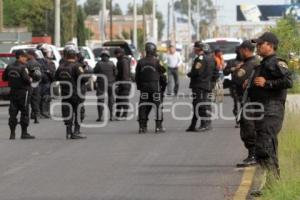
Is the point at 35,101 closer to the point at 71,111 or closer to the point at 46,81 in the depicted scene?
the point at 46,81

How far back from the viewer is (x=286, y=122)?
17531mm

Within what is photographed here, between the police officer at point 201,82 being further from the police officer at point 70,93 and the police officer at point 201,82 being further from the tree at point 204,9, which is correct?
the tree at point 204,9

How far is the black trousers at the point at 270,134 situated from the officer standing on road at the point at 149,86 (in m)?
9.01

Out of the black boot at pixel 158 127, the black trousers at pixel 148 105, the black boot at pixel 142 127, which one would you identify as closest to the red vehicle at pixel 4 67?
the black trousers at pixel 148 105

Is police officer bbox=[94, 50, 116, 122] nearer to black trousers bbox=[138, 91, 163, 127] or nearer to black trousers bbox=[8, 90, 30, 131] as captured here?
black trousers bbox=[138, 91, 163, 127]

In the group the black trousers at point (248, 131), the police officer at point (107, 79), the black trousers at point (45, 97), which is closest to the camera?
the black trousers at point (248, 131)

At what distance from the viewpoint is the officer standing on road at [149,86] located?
20.0 metres

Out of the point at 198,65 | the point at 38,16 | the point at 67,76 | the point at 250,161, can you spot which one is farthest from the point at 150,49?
the point at 38,16

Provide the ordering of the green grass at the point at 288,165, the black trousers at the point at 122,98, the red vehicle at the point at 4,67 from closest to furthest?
1. the green grass at the point at 288,165
2. the black trousers at the point at 122,98
3. the red vehicle at the point at 4,67

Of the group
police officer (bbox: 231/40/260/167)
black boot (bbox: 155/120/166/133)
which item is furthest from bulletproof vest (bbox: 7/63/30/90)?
police officer (bbox: 231/40/260/167)

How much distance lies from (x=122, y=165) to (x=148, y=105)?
19.4 ft

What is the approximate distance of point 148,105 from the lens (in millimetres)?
20328

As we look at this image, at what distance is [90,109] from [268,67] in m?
17.4

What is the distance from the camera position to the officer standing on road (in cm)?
1997
